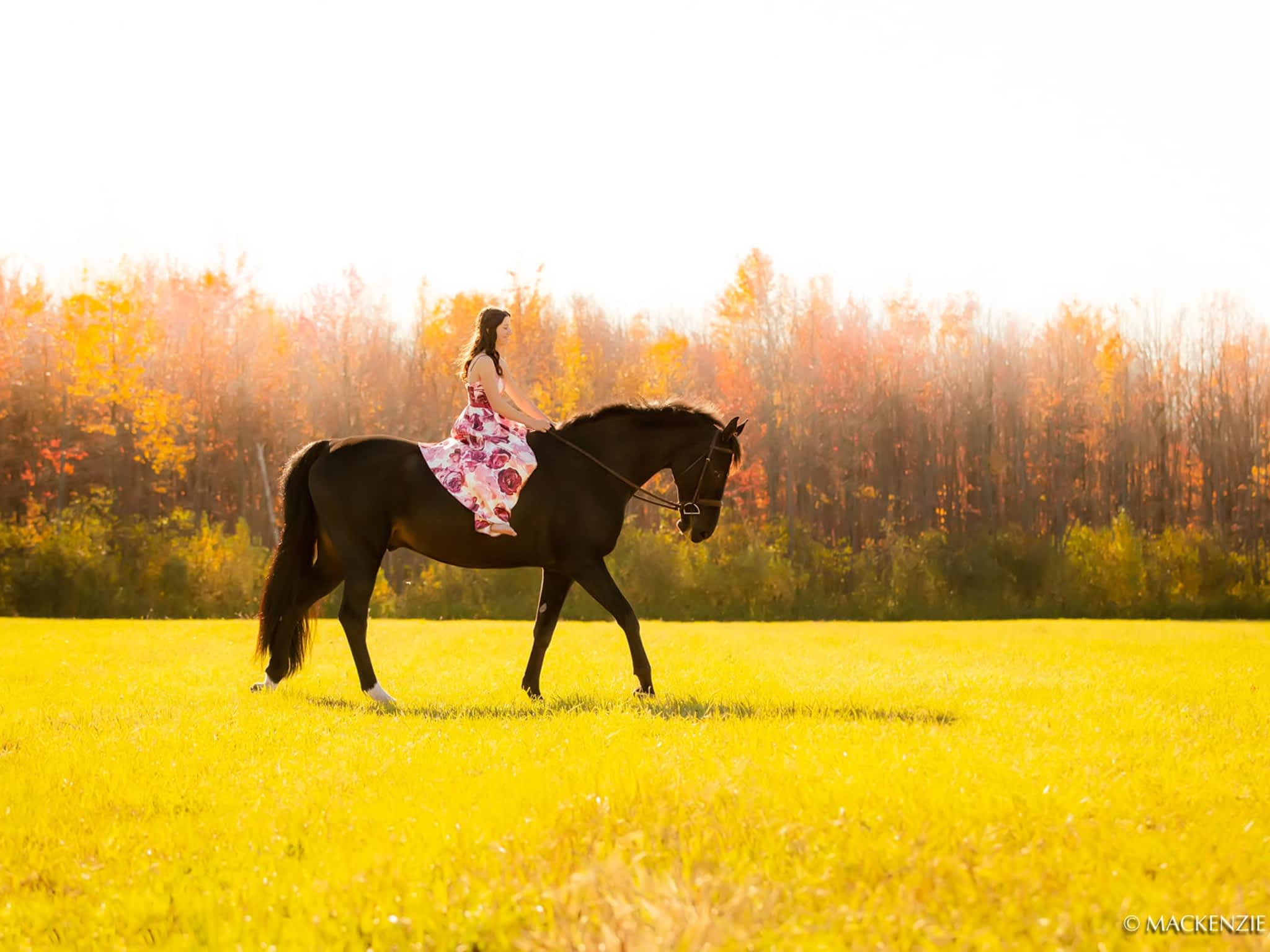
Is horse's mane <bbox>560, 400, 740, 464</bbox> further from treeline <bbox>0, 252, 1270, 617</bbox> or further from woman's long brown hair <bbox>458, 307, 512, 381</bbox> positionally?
treeline <bbox>0, 252, 1270, 617</bbox>

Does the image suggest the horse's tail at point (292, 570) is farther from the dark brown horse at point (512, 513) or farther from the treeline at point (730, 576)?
the treeline at point (730, 576)

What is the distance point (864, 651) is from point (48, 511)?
3386 centimetres

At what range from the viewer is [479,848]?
16.9 ft

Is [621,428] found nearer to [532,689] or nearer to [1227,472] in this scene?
[532,689]

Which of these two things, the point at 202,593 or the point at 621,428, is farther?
the point at 202,593

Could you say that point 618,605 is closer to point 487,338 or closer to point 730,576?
point 487,338

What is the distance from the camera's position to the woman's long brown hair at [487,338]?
10.4m

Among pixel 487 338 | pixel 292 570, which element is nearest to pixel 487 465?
pixel 487 338

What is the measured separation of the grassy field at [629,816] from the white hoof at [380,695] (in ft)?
0.41

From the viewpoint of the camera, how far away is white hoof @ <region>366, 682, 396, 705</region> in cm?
1037

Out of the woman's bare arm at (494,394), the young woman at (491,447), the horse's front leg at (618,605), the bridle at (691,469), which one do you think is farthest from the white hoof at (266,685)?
the bridle at (691,469)

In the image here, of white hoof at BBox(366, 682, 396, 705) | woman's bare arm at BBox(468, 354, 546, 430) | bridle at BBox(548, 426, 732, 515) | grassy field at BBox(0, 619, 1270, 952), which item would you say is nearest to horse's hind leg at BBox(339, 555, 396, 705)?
white hoof at BBox(366, 682, 396, 705)

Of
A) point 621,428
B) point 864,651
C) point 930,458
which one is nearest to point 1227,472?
point 930,458

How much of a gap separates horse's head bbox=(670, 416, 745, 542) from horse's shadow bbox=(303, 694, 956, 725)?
1.69 m
